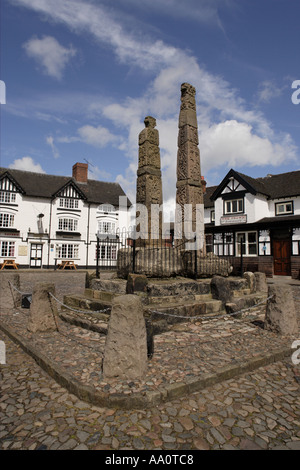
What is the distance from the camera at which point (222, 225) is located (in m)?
25.7

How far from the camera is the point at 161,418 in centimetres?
283

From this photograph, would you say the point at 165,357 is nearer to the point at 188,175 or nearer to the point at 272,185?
the point at 188,175

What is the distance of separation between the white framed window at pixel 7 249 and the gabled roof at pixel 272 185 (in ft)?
64.5

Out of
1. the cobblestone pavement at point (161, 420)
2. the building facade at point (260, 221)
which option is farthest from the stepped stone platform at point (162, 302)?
the building facade at point (260, 221)

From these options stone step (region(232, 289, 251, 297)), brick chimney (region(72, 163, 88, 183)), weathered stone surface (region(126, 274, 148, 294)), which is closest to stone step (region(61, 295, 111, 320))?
weathered stone surface (region(126, 274, 148, 294))

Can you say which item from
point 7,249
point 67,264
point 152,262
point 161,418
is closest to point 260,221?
point 152,262

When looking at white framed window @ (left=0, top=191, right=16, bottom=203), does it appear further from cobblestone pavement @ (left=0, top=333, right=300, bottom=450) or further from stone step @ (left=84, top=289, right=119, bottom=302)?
cobblestone pavement @ (left=0, top=333, right=300, bottom=450)

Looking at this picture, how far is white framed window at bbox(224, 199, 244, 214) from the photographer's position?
81.9 ft

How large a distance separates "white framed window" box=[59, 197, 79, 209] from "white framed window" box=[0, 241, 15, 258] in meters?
6.33

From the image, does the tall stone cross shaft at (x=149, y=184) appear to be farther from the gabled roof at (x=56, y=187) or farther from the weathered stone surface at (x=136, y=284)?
the gabled roof at (x=56, y=187)

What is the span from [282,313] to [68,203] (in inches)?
1116

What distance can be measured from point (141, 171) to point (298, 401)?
6.80 m

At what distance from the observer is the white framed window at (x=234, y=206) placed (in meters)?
25.0

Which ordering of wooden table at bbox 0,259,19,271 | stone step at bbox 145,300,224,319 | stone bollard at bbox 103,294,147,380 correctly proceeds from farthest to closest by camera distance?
1. wooden table at bbox 0,259,19,271
2. stone step at bbox 145,300,224,319
3. stone bollard at bbox 103,294,147,380
